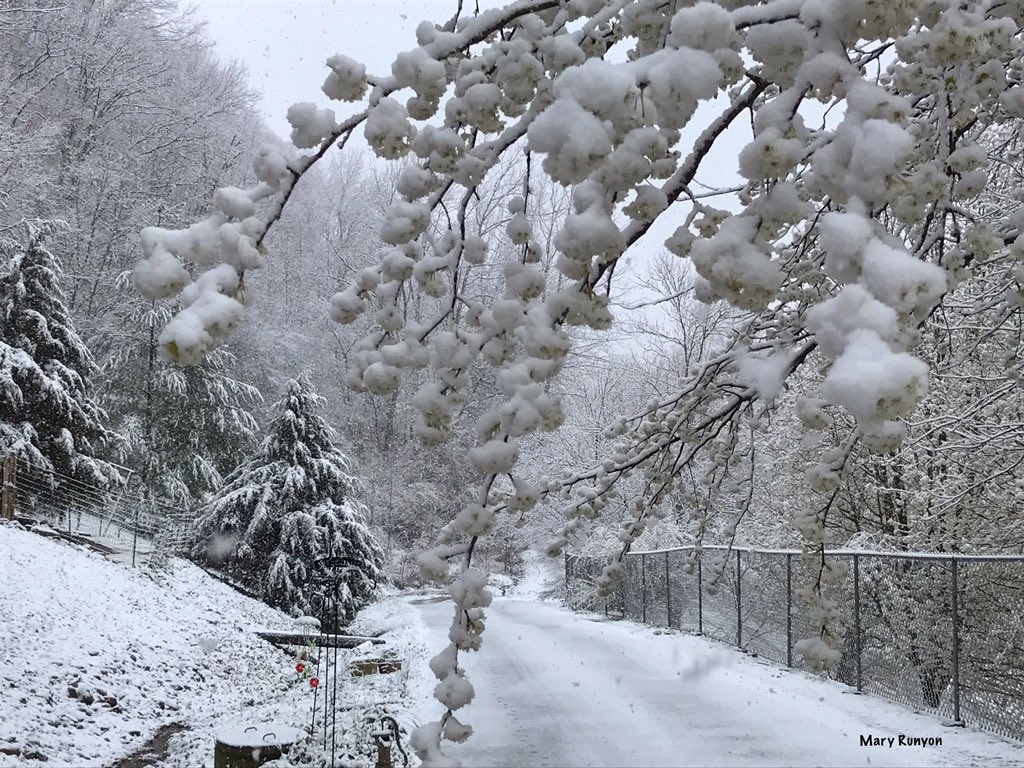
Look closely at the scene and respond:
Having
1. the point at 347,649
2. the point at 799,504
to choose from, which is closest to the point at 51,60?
the point at 347,649

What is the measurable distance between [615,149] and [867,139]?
1.09ft

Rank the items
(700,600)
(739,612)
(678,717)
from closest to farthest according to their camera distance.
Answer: (678,717) < (739,612) < (700,600)

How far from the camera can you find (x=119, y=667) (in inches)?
357

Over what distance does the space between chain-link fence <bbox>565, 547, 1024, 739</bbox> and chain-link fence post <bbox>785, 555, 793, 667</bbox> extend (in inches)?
0.5

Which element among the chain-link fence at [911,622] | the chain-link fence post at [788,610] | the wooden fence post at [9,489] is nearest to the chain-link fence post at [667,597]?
the chain-link fence at [911,622]

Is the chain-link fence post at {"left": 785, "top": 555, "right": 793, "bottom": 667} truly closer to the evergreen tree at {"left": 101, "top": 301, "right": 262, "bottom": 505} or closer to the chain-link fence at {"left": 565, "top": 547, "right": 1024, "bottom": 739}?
the chain-link fence at {"left": 565, "top": 547, "right": 1024, "bottom": 739}

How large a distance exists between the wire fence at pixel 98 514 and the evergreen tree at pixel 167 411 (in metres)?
0.87

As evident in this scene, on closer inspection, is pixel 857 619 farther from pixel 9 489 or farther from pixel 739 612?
pixel 9 489

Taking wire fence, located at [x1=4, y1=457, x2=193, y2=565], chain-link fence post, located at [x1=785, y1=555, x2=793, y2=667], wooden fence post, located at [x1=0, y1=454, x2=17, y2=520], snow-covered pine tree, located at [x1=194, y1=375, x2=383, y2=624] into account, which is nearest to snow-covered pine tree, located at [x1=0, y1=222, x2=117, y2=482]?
wire fence, located at [x1=4, y1=457, x2=193, y2=565]

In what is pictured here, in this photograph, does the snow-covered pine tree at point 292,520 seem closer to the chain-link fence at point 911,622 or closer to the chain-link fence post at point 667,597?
the chain-link fence post at point 667,597

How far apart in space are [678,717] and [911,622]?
2601 millimetres

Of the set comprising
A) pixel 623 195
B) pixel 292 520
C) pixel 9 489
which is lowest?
pixel 292 520

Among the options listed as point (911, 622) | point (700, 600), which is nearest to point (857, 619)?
point (911, 622)

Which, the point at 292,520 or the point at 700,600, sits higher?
the point at 292,520
